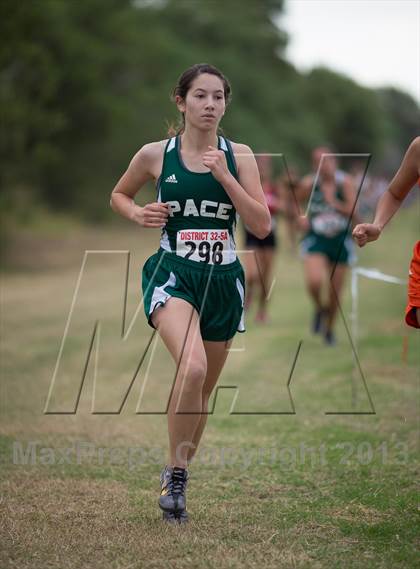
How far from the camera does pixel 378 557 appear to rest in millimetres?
3973

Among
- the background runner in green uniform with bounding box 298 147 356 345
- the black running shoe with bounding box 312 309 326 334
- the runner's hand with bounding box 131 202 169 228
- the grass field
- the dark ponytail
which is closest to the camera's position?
the grass field

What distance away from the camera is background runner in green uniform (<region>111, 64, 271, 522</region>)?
440cm

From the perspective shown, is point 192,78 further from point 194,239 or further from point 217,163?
point 194,239

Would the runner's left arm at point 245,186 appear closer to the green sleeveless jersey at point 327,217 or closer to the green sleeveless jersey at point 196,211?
the green sleeveless jersey at point 196,211

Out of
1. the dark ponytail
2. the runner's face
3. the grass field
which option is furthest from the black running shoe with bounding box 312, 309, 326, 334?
the runner's face

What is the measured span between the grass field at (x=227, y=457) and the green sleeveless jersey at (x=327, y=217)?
1.37 m

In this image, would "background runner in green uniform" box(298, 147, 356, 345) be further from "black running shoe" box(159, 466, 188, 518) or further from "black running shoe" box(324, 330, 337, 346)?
"black running shoe" box(159, 466, 188, 518)

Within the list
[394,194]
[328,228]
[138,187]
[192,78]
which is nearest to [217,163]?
[192,78]

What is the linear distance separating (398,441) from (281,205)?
288 inches

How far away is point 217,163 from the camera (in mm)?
4324

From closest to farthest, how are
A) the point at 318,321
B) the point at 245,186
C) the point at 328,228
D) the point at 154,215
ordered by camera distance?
the point at 154,215
the point at 245,186
the point at 328,228
the point at 318,321

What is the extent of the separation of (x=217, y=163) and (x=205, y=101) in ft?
1.40

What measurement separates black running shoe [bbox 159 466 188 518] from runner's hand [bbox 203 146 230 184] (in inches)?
57.9

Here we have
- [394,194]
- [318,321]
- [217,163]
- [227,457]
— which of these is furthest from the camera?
[318,321]
